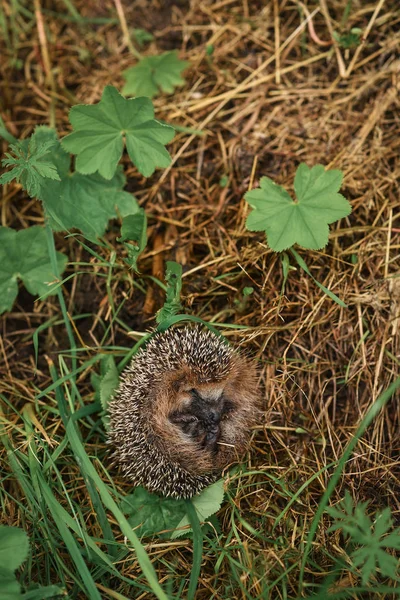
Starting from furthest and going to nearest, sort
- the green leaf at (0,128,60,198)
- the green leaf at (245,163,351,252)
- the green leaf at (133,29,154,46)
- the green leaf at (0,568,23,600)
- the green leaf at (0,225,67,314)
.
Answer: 1. the green leaf at (133,29,154,46)
2. the green leaf at (0,225,67,314)
3. the green leaf at (245,163,351,252)
4. the green leaf at (0,128,60,198)
5. the green leaf at (0,568,23,600)

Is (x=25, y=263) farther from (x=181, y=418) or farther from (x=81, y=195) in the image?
(x=181, y=418)

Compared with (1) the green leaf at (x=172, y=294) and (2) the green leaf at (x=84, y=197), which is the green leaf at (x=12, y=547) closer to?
(1) the green leaf at (x=172, y=294)

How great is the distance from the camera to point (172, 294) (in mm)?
3166

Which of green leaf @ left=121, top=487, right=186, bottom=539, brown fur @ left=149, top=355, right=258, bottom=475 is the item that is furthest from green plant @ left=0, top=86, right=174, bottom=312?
green leaf @ left=121, top=487, right=186, bottom=539

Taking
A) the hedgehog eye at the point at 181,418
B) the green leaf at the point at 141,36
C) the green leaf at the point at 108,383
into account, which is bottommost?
the hedgehog eye at the point at 181,418

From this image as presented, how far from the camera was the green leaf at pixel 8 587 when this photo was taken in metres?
2.61

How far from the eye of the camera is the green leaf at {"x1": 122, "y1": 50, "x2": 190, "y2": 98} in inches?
149

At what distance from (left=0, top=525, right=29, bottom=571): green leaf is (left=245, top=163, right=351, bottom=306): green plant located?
1968mm

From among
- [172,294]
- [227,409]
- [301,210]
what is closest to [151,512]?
[227,409]

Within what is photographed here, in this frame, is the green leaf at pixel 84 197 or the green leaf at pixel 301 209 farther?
the green leaf at pixel 84 197

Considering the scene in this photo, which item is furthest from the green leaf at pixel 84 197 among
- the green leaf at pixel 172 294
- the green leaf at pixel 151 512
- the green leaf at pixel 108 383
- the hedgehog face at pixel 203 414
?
the green leaf at pixel 151 512

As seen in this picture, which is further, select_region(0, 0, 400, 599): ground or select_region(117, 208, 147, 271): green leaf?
select_region(117, 208, 147, 271): green leaf

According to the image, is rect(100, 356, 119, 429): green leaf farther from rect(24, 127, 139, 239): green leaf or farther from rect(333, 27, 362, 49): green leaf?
rect(333, 27, 362, 49): green leaf

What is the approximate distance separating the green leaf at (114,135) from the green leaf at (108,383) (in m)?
1.14
